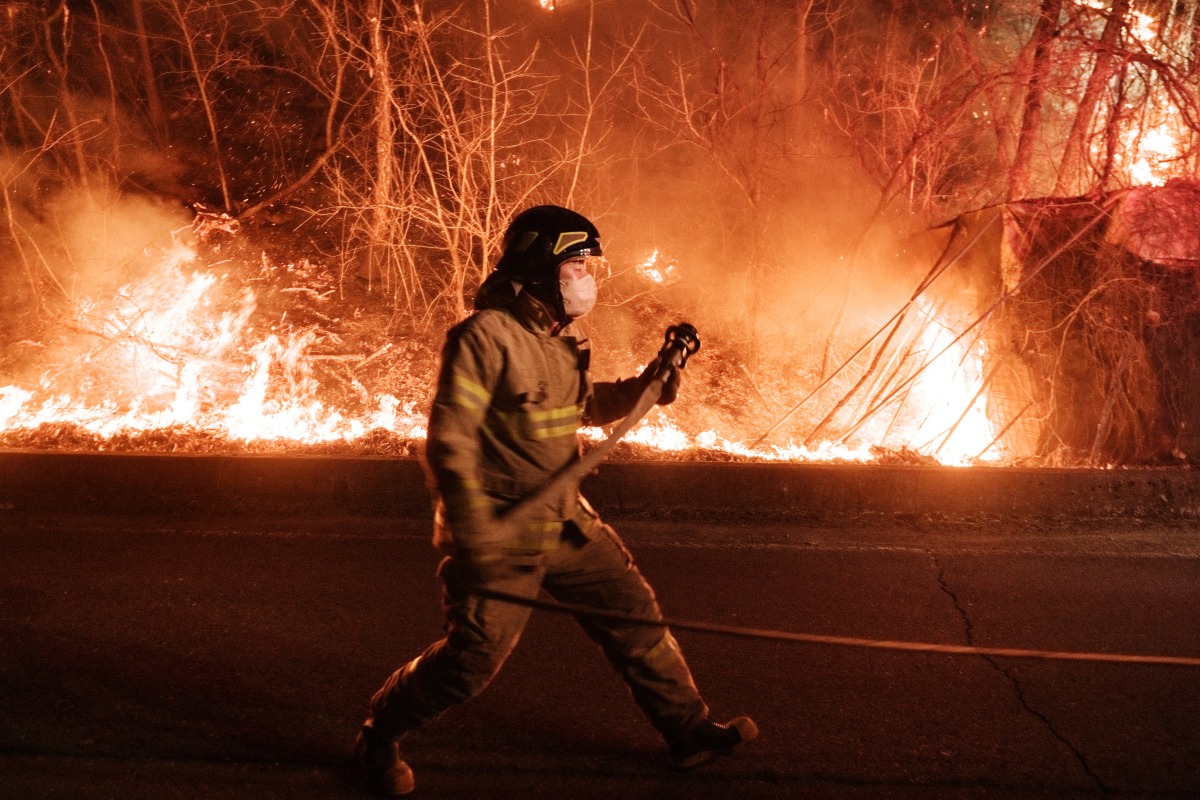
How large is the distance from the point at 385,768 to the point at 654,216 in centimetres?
891

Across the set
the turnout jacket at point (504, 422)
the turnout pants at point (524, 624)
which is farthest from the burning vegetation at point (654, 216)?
the turnout jacket at point (504, 422)

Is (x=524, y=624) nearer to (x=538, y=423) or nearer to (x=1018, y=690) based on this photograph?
(x=538, y=423)

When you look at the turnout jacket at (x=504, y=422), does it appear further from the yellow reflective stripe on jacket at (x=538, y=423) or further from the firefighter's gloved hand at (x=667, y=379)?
the firefighter's gloved hand at (x=667, y=379)

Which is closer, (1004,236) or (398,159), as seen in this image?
(1004,236)

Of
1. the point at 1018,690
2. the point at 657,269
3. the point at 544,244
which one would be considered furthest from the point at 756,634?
the point at 657,269

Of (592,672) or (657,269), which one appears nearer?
(592,672)

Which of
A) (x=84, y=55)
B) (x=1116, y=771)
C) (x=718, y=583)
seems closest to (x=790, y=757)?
(x=1116, y=771)

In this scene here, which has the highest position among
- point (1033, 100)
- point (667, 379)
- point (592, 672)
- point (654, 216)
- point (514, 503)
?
point (1033, 100)

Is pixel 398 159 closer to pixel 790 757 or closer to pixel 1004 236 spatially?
pixel 1004 236

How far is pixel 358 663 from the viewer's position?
13.3 ft

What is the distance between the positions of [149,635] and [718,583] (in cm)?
290

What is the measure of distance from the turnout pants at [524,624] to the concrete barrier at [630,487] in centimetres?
321

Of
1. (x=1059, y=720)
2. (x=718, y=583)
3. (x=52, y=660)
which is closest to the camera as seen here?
(x=1059, y=720)

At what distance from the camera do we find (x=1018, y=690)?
392 centimetres
